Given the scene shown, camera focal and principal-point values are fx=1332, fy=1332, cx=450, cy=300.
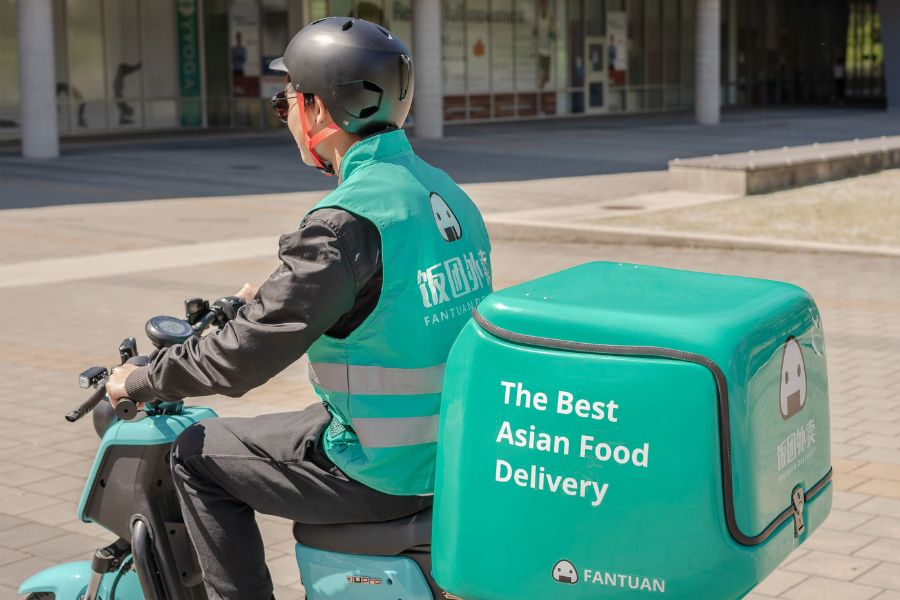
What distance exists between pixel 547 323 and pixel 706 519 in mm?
424

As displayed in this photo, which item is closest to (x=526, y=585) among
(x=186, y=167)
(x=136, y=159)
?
(x=186, y=167)

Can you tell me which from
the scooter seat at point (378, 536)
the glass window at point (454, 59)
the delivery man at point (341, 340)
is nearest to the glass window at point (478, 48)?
the glass window at point (454, 59)

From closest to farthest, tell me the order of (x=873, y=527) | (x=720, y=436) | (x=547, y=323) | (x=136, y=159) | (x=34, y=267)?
1. (x=720, y=436)
2. (x=547, y=323)
3. (x=873, y=527)
4. (x=34, y=267)
5. (x=136, y=159)

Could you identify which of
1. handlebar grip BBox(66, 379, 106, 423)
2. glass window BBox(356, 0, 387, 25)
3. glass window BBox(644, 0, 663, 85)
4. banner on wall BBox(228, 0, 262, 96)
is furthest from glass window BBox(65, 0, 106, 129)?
handlebar grip BBox(66, 379, 106, 423)

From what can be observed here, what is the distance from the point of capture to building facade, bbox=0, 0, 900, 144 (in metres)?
30.8

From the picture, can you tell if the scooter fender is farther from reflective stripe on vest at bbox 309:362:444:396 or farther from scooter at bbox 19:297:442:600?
reflective stripe on vest at bbox 309:362:444:396

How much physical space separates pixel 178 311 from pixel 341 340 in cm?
693

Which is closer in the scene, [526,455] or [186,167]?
[526,455]

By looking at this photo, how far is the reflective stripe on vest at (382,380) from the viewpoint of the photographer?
264cm

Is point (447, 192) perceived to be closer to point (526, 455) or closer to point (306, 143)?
point (306, 143)

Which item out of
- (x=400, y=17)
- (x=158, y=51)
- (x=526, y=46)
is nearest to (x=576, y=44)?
(x=526, y=46)

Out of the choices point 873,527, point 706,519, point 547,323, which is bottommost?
point 873,527

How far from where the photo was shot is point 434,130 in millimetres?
29312

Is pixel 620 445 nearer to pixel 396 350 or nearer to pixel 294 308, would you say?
pixel 396 350
